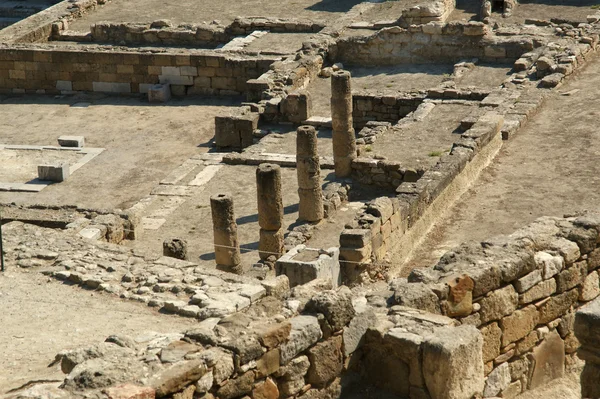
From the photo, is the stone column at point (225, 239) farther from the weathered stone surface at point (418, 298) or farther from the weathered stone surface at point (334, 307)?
the weathered stone surface at point (334, 307)

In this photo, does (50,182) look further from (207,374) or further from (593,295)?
(207,374)

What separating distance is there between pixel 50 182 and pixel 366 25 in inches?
409

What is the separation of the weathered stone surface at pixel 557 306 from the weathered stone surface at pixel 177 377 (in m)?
4.53

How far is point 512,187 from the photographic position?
19.2 m

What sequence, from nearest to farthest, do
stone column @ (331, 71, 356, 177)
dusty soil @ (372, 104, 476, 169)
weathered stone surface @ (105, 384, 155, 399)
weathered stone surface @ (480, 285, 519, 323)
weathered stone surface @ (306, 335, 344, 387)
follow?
weathered stone surface @ (105, 384, 155, 399) → weathered stone surface @ (306, 335, 344, 387) → weathered stone surface @ (480, 285, 519, 323) → dusty soil @ (372, 104, 476, 169) → stone column @ (331, 71, 356, 177)

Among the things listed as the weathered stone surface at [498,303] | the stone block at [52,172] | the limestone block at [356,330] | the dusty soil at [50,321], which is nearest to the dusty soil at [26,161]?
the stone block at [52,172]

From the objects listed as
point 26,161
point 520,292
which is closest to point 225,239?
point 520,292

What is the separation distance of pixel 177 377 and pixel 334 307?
182 cm

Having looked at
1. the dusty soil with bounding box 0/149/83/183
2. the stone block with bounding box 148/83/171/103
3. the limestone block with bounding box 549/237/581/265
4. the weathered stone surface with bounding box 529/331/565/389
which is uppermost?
the limestone block with bounding box 549/237/581/265

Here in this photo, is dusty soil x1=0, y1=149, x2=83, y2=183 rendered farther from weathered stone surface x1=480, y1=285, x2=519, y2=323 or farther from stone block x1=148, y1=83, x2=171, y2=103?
weathered stone surface x1=480, y1=285, x2=519, y2=323

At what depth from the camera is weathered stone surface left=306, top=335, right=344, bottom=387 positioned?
32.2ft

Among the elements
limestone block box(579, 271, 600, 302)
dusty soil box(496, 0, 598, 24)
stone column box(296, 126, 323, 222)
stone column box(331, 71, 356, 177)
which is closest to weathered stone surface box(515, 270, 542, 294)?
limestone block box(579, 271, 600, 302)

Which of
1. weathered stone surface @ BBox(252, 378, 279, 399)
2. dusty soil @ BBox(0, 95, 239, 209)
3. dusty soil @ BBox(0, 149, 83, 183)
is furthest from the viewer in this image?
dusty soil @ BBox(0, 149, 83, 183)

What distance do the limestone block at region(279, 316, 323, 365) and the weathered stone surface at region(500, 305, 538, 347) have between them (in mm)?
2553
